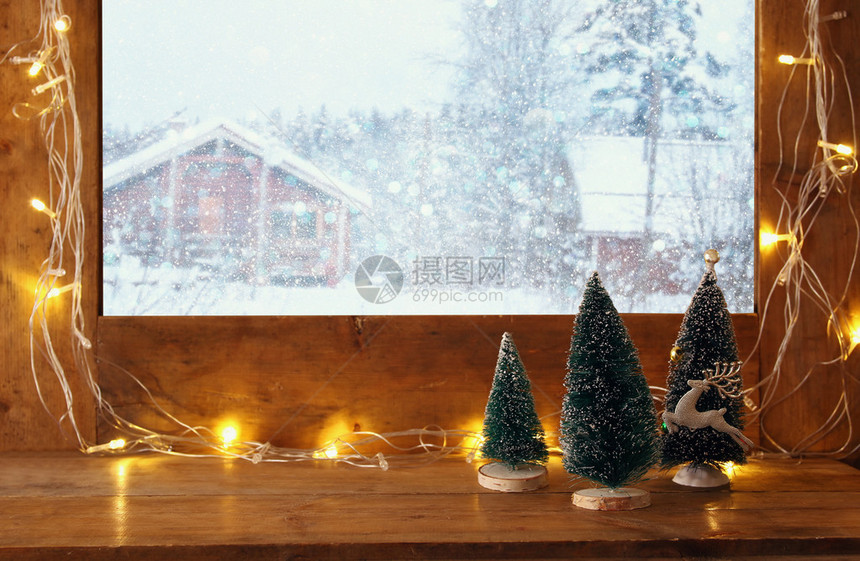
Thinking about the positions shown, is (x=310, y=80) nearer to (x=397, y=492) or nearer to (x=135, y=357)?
(x=135, y=357)

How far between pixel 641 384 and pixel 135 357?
987 mm

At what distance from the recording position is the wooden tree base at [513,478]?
1254mm

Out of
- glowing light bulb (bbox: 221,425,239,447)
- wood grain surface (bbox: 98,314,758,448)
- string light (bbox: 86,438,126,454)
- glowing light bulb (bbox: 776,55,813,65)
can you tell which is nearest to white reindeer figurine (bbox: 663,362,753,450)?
wood grain surface (bbox: 98,314,758,448)

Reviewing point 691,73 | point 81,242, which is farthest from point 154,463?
point 691,73

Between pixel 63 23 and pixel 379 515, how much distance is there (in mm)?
1128

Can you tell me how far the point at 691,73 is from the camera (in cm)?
155

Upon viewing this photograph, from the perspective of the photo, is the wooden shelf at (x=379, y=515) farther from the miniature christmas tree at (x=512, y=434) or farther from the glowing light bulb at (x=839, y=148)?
the glowing light bulb at (x=839, y=148)

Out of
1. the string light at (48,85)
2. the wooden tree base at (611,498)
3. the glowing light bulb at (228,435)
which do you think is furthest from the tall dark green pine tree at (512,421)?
the string light at (48,85)

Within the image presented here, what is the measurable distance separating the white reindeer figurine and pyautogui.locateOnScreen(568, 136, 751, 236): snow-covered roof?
14.9 inches

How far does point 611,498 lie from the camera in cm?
116

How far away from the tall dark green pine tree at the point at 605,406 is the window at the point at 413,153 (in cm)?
34

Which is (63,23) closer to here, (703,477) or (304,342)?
(304,342)

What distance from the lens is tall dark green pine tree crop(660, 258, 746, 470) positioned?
1.29 metres

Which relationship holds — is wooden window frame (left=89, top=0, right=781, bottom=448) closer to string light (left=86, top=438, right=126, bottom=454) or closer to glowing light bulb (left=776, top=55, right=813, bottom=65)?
string light (left=86, top=438, right=126, bottom=454)
